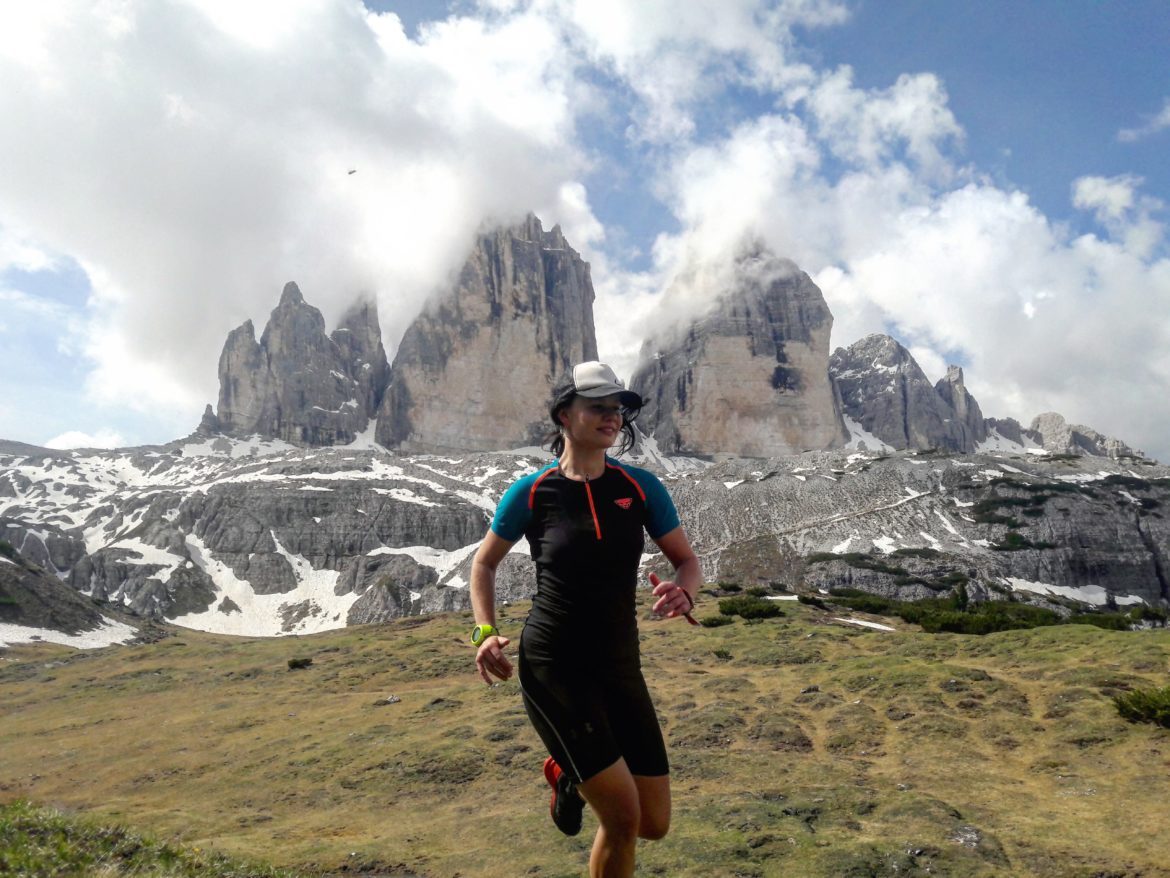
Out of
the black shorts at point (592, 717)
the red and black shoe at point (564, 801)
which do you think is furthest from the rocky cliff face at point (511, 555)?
the black shorts at point (592, 717)

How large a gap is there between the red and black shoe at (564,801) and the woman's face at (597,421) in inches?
85.9

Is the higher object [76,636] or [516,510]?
[516,510]

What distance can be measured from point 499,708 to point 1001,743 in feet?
33.0

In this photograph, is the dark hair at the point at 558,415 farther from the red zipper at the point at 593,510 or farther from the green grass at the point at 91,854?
the green grass at the point at 91,854

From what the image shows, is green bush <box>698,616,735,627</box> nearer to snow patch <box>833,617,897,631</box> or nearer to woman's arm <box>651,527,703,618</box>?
snow patch <box>833,617,897,631</box>

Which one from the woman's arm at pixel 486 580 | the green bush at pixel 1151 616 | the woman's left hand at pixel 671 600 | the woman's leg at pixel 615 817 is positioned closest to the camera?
the woman's leg at pixel 615 817

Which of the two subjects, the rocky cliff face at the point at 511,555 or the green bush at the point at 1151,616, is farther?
the rocky cliff face at the point at 511,555

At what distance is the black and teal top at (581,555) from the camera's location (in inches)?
183

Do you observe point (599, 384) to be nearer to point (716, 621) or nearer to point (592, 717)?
point (592, 717)

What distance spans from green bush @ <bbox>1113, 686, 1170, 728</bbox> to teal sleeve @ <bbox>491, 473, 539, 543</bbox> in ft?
40.4

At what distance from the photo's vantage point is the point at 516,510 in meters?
4.99

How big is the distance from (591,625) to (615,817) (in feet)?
3.81

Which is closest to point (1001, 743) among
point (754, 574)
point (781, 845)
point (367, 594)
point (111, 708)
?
point (781, 845)

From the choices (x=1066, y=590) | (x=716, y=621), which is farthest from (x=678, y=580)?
(x=1066, y=590)
